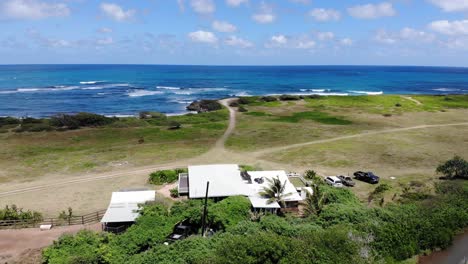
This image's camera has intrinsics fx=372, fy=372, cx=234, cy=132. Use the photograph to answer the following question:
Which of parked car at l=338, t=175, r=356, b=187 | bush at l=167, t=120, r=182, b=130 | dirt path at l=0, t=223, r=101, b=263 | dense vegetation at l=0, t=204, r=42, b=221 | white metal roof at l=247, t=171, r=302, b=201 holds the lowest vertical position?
dirt path at l=0, t=223, r=101, b=263

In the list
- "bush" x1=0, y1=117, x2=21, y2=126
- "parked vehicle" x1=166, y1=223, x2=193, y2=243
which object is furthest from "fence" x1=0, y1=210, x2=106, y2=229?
"bush" x1=0, y1=117, x2=21, y2=126

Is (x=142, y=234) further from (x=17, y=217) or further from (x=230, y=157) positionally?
(x=230, y=157)

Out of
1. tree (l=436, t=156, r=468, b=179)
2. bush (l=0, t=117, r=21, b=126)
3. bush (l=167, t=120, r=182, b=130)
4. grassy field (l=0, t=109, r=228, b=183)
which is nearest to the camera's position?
tree (l=436, t=156, r=468, b=179)

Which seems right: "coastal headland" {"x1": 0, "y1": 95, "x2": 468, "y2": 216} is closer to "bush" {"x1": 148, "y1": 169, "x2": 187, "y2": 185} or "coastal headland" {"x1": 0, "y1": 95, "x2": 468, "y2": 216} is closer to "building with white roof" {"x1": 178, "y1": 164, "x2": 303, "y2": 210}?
"bush" {"x1": 148, "y1": 169, "x2": 187, "y2": 185}

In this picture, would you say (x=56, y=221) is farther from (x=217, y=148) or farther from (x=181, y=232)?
(x=217, y=148)

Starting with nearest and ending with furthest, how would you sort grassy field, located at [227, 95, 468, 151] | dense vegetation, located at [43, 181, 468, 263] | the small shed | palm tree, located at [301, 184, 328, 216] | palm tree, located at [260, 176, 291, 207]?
1. dense vegetation, located at [43, 181, 468, 263]
2. the small shed
3. palm tree, located at [301, 184, 328, 216]
4. palm tree, located at [260, 176, 291, 207]
5. grassy field, located at [227, 95, 468, 151]

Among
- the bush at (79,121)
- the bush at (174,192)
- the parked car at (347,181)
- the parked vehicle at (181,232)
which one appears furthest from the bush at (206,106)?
the parked vehicle at (181,232)

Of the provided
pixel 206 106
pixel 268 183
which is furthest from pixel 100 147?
pixel 206 106
